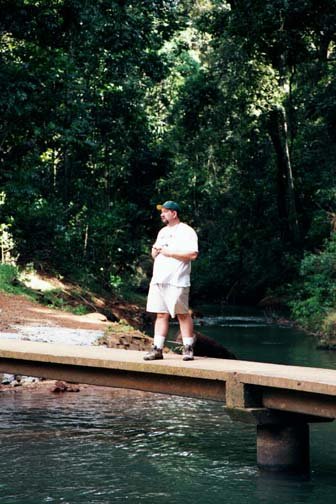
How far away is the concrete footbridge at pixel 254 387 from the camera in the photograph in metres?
9.76

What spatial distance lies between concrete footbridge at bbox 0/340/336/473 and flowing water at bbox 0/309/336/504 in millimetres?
398

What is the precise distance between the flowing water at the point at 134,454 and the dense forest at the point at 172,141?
12.0 m

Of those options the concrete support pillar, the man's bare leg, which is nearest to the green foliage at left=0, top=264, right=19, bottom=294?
the man's bare leg

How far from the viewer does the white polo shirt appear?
1116 cm

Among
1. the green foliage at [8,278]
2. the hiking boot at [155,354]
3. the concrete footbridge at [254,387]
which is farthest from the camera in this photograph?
the green foliage at [8,278]

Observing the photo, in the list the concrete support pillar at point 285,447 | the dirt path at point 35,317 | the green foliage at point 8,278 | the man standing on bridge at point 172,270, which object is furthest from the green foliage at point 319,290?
the concrete support pillar at point 285,447

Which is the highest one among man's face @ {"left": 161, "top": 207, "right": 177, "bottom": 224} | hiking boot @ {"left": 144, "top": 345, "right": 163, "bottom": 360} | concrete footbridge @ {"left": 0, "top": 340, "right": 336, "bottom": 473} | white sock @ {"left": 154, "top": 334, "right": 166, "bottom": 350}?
man's face @ {"left": 161, "top": 207, "right": 177, "bottom": 224}

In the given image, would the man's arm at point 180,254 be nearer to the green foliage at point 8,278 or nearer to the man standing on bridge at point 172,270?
the man standing on bridge at point 172,270

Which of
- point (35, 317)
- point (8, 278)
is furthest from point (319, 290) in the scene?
point (35, 317)

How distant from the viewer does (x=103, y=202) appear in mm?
37219

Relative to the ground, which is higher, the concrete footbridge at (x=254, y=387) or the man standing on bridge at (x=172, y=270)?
the man standing on bridge at (x=172, y=270)

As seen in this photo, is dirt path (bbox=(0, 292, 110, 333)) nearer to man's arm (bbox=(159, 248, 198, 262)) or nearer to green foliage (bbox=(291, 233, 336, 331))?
green foliage (bbox=(291, 233, 336, 331))

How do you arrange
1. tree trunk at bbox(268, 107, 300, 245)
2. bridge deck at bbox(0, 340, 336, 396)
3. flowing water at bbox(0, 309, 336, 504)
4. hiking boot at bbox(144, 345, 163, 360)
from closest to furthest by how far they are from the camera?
bridge deck at bbox(0, 340, 336, 396) < flowing water at bbox(0, 309, 336, 504) < hiking boot at bbox(144, 345, 163, 360) < tree trunk at bbox(268, 107, 300, 245)

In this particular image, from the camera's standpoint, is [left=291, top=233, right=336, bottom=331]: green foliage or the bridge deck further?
[left=291, top=233, right=336, bottom=331]: green foliage
